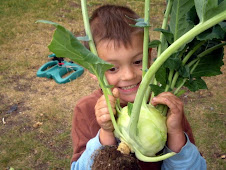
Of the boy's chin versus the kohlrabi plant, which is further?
the boy's chin

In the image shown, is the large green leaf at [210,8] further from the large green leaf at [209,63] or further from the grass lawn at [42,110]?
the grass lawn at [42,110]

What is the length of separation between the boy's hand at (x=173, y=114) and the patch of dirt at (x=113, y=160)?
0.67 ft

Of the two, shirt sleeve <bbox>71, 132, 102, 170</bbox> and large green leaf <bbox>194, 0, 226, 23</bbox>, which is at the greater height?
large green leaf <bbox>194, 0, 226, 23</bbox>

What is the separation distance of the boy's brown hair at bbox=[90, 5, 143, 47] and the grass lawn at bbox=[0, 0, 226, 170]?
1.65 m

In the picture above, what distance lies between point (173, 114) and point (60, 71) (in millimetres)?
2981

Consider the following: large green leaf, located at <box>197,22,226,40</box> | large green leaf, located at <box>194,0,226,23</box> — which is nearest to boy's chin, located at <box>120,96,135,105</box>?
large green leaf, located at <box>197,22,226,40</box>

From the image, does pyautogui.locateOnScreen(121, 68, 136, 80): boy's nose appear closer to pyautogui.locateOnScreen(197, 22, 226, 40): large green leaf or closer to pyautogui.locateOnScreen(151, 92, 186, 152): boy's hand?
pyautogui.locateOnScreen(151, 92, 186, 152): boy's hand

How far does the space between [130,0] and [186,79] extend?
5.56 metres

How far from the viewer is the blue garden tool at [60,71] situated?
12.5ft

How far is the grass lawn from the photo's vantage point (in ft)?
9.18

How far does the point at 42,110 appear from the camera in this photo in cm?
332

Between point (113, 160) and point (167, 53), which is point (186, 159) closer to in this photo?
point (113, 160)

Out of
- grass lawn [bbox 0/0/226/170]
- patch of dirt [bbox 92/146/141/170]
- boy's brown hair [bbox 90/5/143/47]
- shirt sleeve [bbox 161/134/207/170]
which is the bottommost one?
Answer: grass lawn [bbox 0/0/226/170]

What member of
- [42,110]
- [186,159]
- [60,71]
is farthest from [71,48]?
[60,71]
